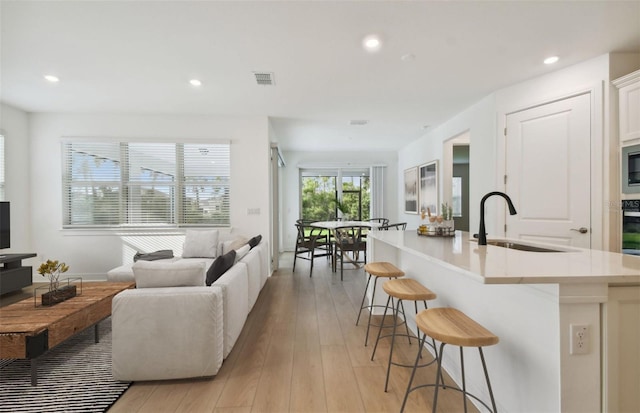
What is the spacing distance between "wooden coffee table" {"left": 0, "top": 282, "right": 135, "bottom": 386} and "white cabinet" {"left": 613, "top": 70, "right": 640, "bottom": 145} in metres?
4.98

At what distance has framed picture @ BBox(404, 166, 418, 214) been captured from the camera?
6438 millimetres

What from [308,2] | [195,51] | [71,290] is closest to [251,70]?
[195,51]

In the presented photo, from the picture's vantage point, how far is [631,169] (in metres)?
2.52

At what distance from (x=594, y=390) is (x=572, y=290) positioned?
16.0 inches

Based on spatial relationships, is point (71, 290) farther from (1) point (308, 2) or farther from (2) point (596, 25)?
(2) point (596, 25)

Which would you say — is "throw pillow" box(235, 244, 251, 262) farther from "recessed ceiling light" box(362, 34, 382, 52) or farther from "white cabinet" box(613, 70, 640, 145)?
"white cabinet" box(613, 70, 640, 145)

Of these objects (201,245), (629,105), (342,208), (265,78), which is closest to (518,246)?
(629,105)

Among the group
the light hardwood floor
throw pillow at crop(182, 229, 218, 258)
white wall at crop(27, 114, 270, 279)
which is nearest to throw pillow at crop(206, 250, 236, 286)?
the light hardwood floor

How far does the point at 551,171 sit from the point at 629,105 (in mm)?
821

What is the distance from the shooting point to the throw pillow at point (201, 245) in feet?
13.5

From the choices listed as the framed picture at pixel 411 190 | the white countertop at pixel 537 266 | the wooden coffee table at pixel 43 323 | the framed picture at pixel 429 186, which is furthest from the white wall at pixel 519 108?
the wooden coffee table at pixel 43 323

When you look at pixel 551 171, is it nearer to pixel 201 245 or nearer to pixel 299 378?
pixel 299 378

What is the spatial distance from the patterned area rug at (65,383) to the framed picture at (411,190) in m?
5.81

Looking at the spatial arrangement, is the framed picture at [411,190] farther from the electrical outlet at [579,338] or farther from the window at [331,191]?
the electrical outlet at [579,338]
